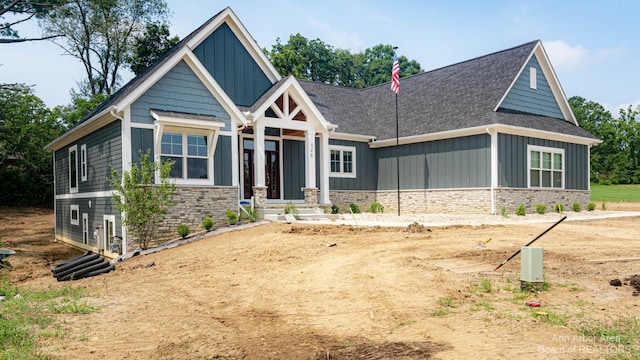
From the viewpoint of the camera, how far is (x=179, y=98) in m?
15.8

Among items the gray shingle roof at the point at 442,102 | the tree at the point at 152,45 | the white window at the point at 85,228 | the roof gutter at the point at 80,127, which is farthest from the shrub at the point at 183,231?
the tree at the point at 152,45

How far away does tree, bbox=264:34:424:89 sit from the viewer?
40.3m

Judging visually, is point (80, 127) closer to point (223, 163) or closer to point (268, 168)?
point (223, 163)

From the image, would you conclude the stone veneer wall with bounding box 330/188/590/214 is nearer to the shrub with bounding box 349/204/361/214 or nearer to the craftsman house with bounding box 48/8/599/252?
the craftsman house with bounding box 48/8/599/252

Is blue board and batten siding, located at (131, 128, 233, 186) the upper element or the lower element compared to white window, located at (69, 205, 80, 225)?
upper

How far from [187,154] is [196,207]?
169 centimetres

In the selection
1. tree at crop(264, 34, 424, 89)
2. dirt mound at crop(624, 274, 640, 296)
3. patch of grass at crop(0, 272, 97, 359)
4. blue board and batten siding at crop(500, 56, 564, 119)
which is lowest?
patch of grass at crop(0, 272, 97, 359)

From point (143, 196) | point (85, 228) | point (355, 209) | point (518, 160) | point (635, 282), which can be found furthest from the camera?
point (355, 209)

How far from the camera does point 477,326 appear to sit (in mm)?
6023

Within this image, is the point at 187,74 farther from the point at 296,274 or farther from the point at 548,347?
the point at 548,347

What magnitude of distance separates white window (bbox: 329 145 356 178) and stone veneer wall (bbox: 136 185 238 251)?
666cm

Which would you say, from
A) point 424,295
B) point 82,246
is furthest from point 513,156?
point 82,246

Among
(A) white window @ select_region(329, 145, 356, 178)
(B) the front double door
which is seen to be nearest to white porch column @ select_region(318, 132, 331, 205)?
(B) the front double door

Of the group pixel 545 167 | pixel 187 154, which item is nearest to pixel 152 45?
pixel 187 154
